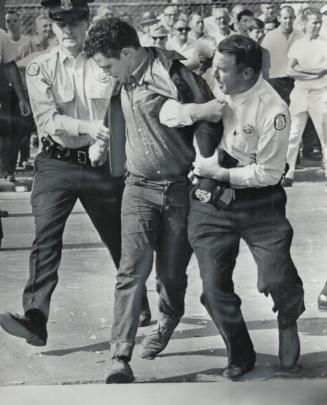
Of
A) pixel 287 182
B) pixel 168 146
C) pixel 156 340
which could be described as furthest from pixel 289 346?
pixel 168 146

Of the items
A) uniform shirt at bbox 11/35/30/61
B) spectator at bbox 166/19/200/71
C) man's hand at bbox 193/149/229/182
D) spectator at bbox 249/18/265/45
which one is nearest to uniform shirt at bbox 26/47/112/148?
uniform shirt at bbox 11/35/30/61

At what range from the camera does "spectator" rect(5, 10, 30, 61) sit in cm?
660

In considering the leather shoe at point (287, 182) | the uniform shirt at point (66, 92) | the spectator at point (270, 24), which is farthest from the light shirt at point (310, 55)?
the uniform shirt at point (66, 92)

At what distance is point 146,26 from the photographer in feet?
21.6

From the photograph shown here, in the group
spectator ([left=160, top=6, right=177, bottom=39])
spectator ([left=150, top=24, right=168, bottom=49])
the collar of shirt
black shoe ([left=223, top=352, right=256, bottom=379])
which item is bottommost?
black shoe ([left=223, top=352, right=256, bottom=379])

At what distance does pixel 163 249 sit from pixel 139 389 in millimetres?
774

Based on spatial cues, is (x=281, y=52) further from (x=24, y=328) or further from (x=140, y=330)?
(x=24, y=328)

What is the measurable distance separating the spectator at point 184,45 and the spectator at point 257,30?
324mm

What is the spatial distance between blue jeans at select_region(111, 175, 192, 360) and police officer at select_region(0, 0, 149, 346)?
18cm

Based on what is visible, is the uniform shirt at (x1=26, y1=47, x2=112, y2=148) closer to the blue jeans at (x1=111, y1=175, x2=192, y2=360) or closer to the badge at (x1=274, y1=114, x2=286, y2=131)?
the blue jeans at (x1=111, y1=175, x2=192, y2=360)

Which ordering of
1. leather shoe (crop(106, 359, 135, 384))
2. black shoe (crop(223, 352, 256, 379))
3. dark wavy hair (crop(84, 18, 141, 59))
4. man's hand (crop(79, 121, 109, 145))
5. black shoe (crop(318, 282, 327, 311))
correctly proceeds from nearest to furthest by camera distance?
1. dark wavy hair (crop(84, 18, 141, 59))
2. man's hand (crop(79, 121, 109, 145))
3. leather shoe (crop(106, 359, 135, 384))
4. black shoe (crop(223, 352, 256, 379))
5. black shoe (crop(318, 282, 327, 311))

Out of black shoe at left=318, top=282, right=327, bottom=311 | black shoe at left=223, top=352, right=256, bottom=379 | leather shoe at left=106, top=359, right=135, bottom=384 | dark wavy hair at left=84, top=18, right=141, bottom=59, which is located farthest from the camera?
black shoe at left=318, top=282, right=327, bottom=311

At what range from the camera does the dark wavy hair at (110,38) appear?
6.37m

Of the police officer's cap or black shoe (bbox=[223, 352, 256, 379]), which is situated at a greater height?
the police officer's cap
